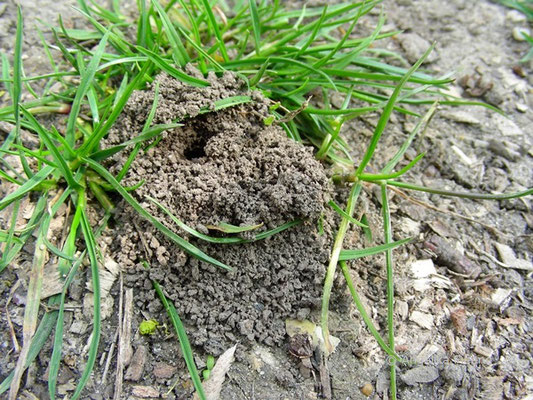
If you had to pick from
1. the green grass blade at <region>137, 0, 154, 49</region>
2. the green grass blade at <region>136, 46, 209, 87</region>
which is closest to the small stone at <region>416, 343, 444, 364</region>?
the green grass blade at <region>136, 46, 209, 87</region>

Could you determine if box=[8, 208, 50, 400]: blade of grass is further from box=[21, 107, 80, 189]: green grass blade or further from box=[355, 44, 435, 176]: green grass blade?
box=[355, 44, 435, 176]: green grass blade

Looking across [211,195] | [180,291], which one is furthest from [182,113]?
[180,291]

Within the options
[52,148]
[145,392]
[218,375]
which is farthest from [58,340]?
[52,148]

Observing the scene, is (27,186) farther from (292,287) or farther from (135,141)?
(292,287)

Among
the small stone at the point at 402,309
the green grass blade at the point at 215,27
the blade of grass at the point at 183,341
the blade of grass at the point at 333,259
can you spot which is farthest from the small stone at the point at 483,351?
the green grass blade at the point at 215,27

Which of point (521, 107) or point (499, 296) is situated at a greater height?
point (521, 107)
